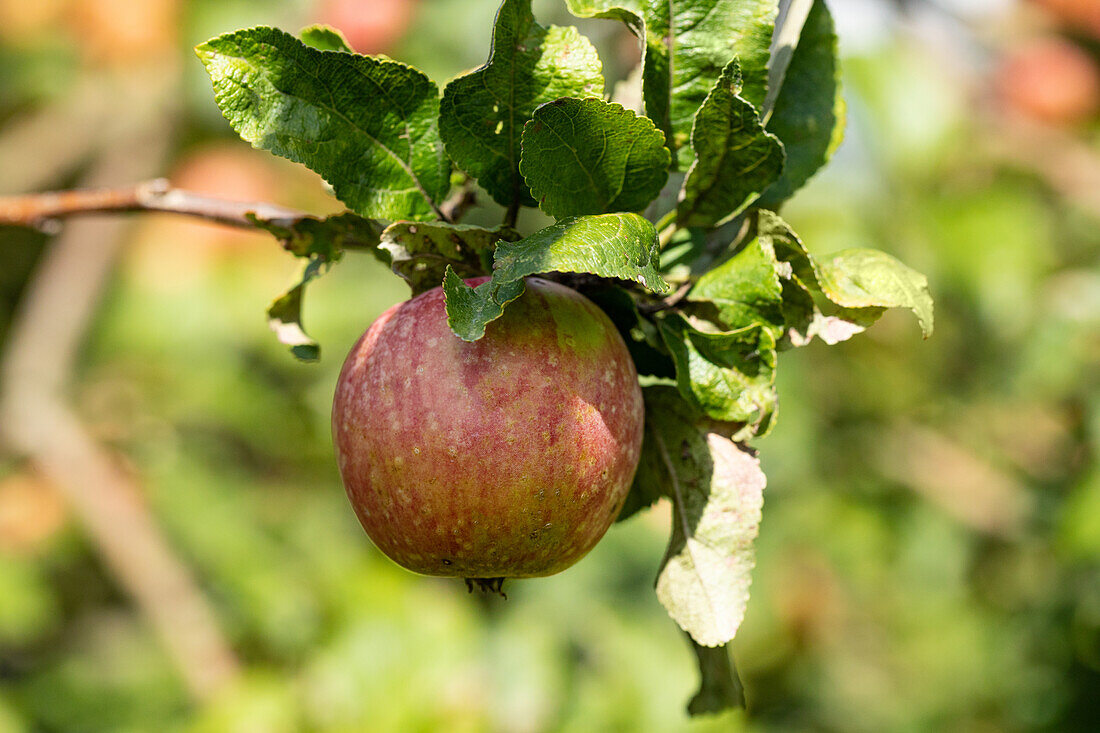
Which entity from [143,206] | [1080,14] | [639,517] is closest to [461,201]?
[143,206]

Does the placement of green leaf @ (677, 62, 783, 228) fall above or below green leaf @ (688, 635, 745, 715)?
above

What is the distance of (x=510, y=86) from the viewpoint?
2.73 ft

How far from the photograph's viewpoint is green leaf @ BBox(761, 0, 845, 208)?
0.97 meters

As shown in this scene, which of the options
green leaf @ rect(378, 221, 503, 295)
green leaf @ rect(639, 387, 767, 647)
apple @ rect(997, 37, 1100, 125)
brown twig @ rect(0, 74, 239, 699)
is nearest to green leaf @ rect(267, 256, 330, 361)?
green leaf @ rect(378, 221, 503, 295)

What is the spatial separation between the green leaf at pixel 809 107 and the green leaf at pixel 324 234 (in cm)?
39

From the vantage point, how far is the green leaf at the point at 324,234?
931 millimetres

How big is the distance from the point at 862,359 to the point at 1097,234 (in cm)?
81

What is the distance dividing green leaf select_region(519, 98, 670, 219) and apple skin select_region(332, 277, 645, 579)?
82 millimetres

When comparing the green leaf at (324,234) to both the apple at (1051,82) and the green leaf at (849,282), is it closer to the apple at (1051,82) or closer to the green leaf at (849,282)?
the green leaf at (849,282)

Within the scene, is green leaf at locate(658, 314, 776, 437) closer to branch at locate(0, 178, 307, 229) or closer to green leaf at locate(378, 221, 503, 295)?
green leaf at locate(378, 221, 503, 295)

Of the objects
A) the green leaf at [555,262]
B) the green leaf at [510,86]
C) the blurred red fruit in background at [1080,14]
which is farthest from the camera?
the blurred red fruit in background at [1080,14]

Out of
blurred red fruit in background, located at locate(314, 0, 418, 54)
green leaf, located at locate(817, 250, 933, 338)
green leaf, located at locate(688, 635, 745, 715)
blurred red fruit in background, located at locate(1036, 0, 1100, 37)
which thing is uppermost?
green leaf, located at locate(817, 250, 933, 338)

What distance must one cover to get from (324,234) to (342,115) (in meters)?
0.14

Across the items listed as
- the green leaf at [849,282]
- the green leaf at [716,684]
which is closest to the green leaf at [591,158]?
the green leaf at [849,282]
